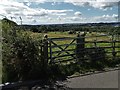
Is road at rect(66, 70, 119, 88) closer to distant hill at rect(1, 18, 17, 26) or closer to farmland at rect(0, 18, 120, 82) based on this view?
farmland at rect(0, 18, 120, 82)

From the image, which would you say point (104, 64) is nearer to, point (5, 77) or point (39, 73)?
point (39, 73)

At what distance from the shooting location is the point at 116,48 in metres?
16.1

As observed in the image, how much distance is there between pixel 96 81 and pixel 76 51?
144 inches

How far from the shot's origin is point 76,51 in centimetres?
1323

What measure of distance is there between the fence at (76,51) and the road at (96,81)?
179 centimetres

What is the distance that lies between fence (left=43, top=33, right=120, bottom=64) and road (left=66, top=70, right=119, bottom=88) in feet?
5.88

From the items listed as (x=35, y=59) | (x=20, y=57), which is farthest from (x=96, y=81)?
(x=20, y=57)

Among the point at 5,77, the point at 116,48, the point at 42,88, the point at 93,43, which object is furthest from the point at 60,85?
the point at 116,48

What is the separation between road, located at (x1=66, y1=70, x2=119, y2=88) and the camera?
30.0ft

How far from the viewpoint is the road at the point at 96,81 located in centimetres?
913

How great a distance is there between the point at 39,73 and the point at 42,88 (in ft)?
4.96

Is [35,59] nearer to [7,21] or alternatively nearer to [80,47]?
[7,21]

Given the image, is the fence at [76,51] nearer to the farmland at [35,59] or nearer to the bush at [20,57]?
the farmland at [35,59]

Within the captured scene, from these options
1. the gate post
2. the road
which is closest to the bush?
the road
